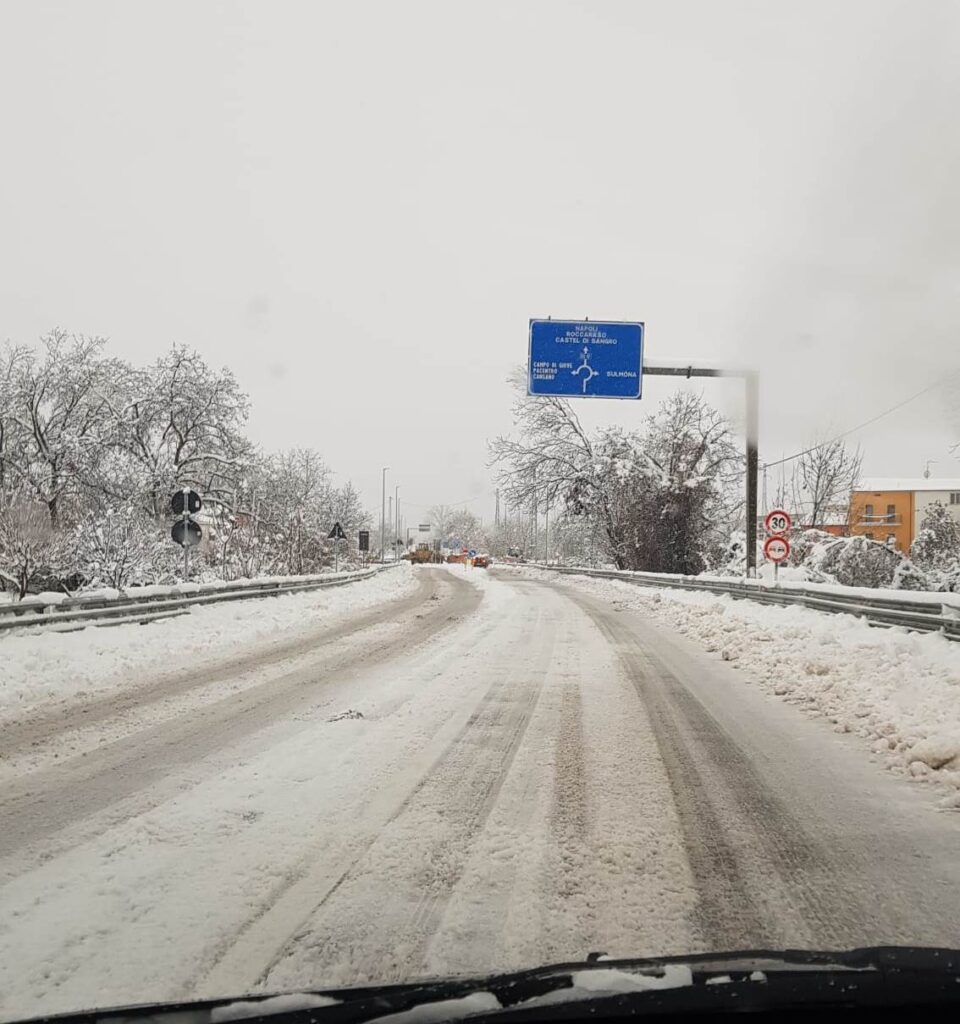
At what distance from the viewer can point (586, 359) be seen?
58.0ft

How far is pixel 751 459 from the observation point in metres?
17.2

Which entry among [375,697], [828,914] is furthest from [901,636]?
[828,914]

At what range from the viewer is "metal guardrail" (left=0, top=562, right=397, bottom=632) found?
10.1 metres

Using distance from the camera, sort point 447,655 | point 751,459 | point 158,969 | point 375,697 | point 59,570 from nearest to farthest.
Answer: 1. point 158,969
2. point 375,697
3. point 447,655
4. point 751,459
5. point 59,570

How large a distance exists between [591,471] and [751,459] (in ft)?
57.9

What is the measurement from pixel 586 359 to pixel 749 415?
423cm

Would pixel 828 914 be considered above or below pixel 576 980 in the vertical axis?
below

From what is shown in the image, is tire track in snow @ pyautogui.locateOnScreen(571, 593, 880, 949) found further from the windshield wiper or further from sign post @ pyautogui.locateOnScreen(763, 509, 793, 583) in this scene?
sign post @ pyautogui.locateOnScreen(763, 509, 793, 583)

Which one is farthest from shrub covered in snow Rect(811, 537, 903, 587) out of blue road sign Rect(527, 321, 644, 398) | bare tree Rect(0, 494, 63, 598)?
bare tree Rect(0, 494, 63, 598)

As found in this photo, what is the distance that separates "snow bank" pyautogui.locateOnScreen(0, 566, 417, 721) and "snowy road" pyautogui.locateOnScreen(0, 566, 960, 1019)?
1.02 metres

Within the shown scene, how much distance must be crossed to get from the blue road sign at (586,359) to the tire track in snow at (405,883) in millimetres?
13466

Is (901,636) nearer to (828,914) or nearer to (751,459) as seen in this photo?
(828,914)

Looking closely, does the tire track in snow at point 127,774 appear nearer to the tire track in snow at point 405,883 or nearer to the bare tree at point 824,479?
the tire track in snow at point 405,883

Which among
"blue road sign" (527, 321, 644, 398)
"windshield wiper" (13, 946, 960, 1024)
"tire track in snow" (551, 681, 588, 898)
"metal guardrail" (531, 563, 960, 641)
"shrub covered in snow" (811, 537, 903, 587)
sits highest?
"blue road sign" (527, 321, 644, 398)
